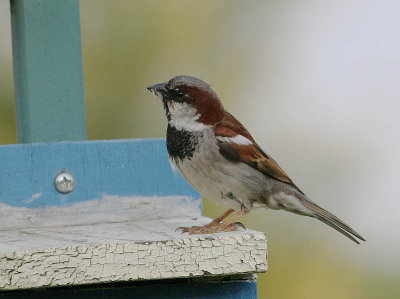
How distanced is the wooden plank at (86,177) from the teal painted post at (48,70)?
0.22 metres

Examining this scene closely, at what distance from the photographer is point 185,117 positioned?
3.08 meters

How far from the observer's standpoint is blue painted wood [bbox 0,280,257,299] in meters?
2.58

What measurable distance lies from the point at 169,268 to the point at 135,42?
2149mm

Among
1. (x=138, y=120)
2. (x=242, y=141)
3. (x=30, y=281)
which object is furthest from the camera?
(x=138, y=120)

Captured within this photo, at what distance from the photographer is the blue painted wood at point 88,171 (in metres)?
3.02

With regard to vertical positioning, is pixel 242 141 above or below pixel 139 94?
below

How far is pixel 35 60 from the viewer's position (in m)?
3.28

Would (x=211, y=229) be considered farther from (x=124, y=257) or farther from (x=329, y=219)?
(x=329, y=219)

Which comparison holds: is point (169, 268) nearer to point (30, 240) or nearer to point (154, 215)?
point (30, 240)

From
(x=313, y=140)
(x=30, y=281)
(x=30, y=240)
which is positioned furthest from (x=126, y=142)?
(x=313, y=140)

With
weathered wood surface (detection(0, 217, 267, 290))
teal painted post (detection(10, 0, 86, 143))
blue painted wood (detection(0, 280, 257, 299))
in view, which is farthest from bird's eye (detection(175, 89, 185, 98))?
blue painted wood (detection(0, 280, 257, 299))

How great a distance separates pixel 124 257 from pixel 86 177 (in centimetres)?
81

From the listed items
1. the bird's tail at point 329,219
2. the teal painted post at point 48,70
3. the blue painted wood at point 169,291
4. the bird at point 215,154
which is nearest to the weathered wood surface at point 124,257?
the blue painted wood at point 169,291

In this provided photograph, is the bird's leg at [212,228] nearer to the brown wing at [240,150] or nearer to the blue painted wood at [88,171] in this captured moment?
the brown wing at [240,150]
